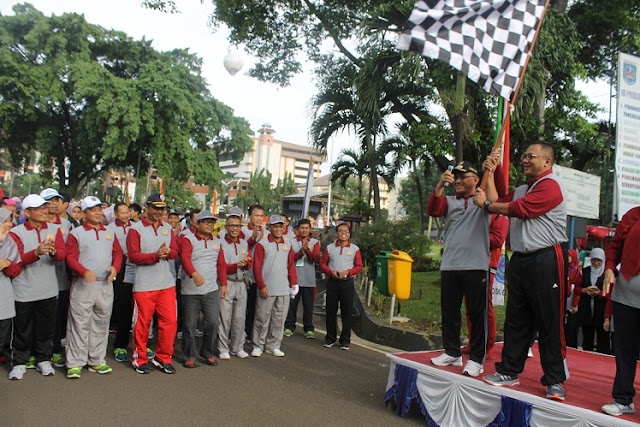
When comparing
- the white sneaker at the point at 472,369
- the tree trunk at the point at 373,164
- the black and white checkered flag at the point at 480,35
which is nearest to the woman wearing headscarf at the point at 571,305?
the white sneaker at the point at 472,369

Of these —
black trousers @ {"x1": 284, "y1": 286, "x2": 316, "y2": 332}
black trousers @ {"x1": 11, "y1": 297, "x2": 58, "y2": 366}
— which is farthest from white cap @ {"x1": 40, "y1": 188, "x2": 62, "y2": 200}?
black trousers @ {"x1": 284, "y1": 286, "x2": 316, "y2": 332}

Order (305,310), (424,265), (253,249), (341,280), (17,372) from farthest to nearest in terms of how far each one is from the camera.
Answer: (424,265) → (305,310) → (253,249) → (341,280) → (17,372)

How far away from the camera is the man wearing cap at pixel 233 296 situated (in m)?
7.07

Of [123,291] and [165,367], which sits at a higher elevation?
[123,291]

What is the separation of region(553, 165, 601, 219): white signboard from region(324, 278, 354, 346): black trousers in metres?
4.15

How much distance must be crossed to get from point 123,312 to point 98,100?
1876 cm

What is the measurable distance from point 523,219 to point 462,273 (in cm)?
93

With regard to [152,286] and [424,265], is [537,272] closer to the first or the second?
[152,286]

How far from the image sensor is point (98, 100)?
23375 millimetres

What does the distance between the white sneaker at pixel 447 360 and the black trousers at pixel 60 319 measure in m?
4.23

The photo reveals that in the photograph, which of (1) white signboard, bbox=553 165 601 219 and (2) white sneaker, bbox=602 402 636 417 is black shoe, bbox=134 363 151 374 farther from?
(1) white signboard, bbox=553 165 601 219

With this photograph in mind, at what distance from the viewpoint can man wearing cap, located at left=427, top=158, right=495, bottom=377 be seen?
493 cm

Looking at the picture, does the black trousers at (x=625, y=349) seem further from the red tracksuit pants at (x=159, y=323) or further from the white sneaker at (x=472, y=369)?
the red tracksuit pants at (x=159, y=323)

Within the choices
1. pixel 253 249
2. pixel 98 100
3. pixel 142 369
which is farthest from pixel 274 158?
pixel 142 369
